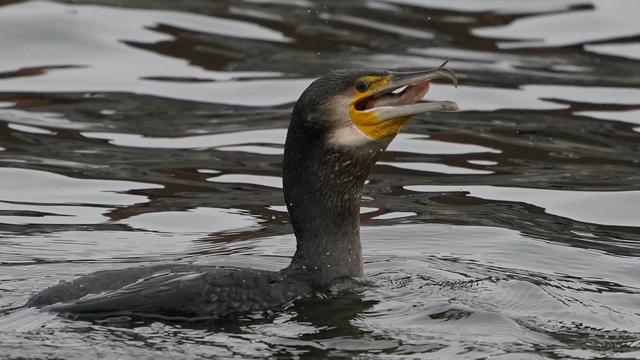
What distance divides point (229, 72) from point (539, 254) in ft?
17.8

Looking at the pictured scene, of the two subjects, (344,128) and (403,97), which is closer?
(344,128)

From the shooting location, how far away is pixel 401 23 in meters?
15.5

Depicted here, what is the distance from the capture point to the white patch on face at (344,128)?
7.80 metres

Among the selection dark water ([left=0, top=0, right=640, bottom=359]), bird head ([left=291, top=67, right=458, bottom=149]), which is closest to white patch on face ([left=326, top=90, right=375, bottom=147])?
bird head ([left=291, top=67, right=458, bottom=149])

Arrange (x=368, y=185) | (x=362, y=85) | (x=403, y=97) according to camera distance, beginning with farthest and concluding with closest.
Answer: (x=368, y=185) < (x=403, y=97) < (x=362, y=85)

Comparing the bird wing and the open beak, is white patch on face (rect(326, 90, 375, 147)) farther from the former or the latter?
the bird wing

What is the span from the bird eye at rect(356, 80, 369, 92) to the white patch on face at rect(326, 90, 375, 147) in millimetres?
43

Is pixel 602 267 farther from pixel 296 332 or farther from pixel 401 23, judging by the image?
pixel 401 23

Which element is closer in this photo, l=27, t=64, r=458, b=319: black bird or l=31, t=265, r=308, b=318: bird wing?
l=31, t=265, r=308, b=318: bird wing

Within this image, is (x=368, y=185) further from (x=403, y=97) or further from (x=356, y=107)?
(x=356, y=107)

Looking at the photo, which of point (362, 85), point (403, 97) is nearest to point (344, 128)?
point (362, 85)

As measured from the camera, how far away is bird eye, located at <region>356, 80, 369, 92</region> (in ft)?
25.7

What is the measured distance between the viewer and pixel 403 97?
8047 millimetres

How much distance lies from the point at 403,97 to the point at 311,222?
0.76 metres
